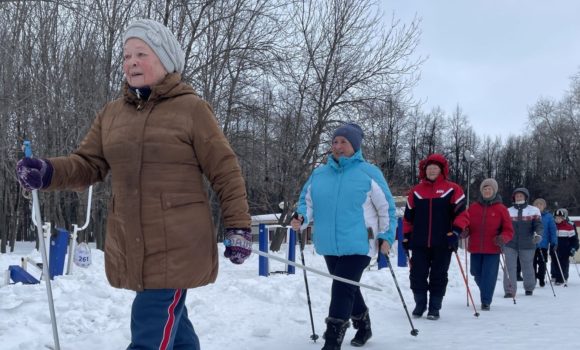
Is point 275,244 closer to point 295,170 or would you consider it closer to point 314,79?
point 295,170

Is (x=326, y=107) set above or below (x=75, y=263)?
above

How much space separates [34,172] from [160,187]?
0.67m

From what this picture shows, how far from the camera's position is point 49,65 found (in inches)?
632

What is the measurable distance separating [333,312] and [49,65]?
44.5 ft

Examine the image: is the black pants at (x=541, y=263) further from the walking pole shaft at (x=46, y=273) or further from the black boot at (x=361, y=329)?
the walking pole shaft at (x=46, y=273)

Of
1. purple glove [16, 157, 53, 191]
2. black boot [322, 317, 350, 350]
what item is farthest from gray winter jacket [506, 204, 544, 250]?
purple glove [16, 157, 53, 191]

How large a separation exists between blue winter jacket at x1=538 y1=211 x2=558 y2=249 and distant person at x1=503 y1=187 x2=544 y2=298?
87.5 inches

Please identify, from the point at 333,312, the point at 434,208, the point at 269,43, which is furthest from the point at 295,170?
the point at 333,312

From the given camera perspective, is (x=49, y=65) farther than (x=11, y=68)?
Yes

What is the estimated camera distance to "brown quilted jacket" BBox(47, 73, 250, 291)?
110 inches

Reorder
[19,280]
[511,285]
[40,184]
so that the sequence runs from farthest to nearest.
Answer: [511,285] → [19,280] → [40,184]

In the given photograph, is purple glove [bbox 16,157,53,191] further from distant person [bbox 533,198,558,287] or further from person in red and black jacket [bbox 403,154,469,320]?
distant person [bbox 533,198,558,287]

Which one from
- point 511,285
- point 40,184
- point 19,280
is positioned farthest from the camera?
point 511,285

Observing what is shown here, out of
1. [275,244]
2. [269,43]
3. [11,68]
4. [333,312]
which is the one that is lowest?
[275,244]
